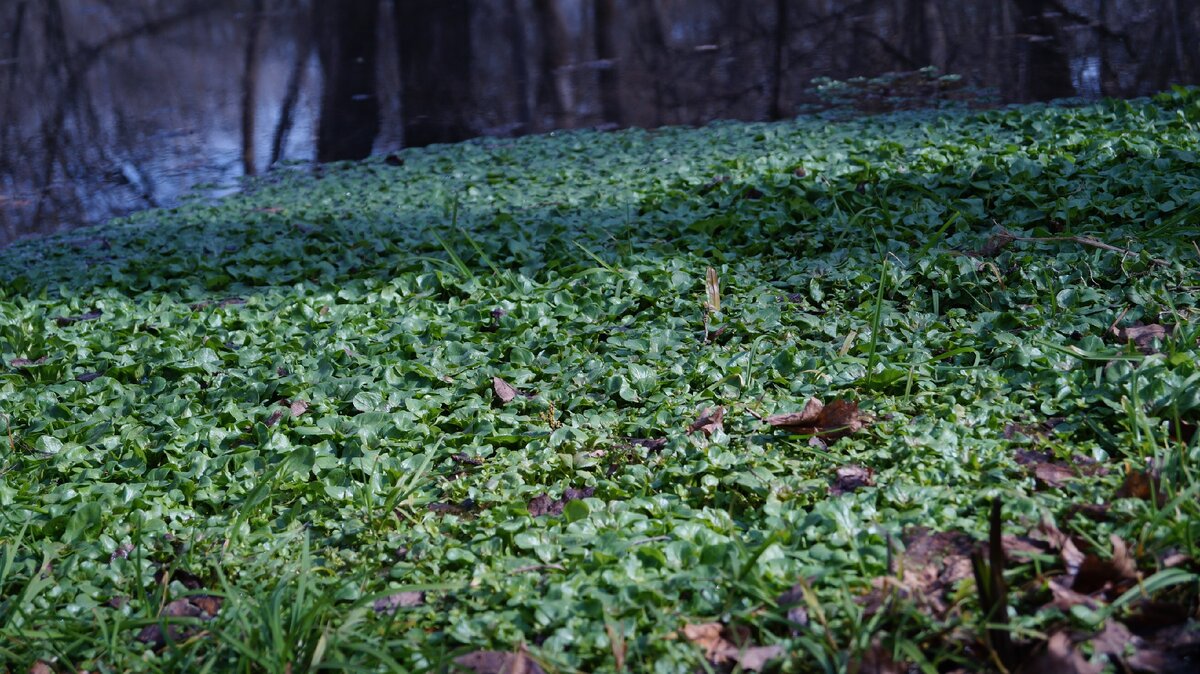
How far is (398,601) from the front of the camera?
1.60 meters

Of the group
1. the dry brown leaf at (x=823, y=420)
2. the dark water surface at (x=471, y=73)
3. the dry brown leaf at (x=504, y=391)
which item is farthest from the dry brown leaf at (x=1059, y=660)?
the dark water surface at (x=471, y=73)

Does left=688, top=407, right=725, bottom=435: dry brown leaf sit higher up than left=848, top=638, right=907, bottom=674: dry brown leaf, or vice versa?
left=688, top=407, right=725, bottom=435: dry brown leaf

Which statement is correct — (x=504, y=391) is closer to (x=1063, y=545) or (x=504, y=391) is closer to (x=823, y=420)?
(x=823, y=420)

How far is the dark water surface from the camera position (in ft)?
20.6

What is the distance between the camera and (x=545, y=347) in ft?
8.47

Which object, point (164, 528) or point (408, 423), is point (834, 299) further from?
point (164, 528)

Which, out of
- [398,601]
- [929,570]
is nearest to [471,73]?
[398,601]

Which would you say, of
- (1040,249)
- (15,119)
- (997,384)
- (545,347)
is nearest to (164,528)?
(545,347)

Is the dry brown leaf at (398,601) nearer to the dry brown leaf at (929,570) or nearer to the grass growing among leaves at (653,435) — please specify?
the grass growing among leaves at (653,435)

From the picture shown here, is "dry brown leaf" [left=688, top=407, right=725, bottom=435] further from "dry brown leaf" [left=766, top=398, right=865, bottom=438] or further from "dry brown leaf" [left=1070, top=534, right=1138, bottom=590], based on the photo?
"dry brown leaf" [left=1070, top=534, right=1138, bottom=590]

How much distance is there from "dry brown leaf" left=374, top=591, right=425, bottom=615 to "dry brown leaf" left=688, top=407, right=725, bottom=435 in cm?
70

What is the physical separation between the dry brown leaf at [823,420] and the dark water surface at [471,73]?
14.3ft

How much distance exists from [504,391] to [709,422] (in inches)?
22.0

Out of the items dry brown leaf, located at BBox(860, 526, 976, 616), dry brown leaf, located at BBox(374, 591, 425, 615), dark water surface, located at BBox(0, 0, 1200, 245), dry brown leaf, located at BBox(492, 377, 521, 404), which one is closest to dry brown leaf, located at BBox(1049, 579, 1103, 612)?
dry brown leaf, located at BBox(860, 526, 976, 616)
